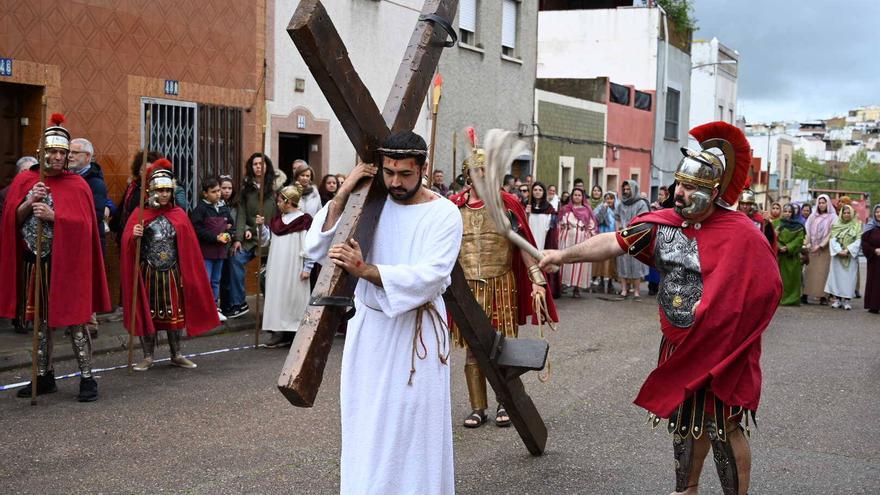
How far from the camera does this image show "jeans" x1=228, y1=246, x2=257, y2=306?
12.1 metres

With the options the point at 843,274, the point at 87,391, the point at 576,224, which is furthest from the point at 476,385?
the point at 843,274

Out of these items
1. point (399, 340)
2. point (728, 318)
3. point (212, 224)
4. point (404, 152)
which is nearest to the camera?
point (404, 152)

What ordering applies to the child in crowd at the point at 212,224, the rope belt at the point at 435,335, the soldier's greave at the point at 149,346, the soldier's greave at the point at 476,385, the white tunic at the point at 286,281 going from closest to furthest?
the rope belt at the point at 435,335 < the soldier's greave at the point at 476,385 < the soldier's greave at the point at 149,346 < the white tunic at the point at 286,281 < the child in crowd at the point at 212,224

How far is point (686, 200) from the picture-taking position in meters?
5.18

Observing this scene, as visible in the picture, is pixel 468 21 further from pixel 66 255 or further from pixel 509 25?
pixel 66 255

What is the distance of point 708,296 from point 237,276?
805 cm

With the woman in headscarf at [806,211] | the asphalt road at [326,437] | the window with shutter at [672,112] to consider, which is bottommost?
the asphalt road at [326,437]

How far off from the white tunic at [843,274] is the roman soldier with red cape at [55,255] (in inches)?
525

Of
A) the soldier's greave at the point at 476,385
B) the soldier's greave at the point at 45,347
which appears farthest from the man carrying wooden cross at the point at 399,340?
the soldier's greave at the point at 45,347

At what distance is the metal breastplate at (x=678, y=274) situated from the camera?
17.2ft

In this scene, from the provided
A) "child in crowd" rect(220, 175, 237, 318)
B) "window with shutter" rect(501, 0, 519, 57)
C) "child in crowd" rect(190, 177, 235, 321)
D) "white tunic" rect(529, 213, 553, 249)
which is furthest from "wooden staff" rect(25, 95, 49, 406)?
"window with shutter" rect(501, 0, 519, 57)

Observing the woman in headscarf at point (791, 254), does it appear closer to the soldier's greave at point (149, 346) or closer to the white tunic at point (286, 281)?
the white tunic at point (286, 281)

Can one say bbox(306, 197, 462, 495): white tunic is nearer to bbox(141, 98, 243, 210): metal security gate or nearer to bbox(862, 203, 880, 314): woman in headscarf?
bbox(141, 98, 243, 210): metal security gate

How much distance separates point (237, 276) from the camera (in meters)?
12.2
